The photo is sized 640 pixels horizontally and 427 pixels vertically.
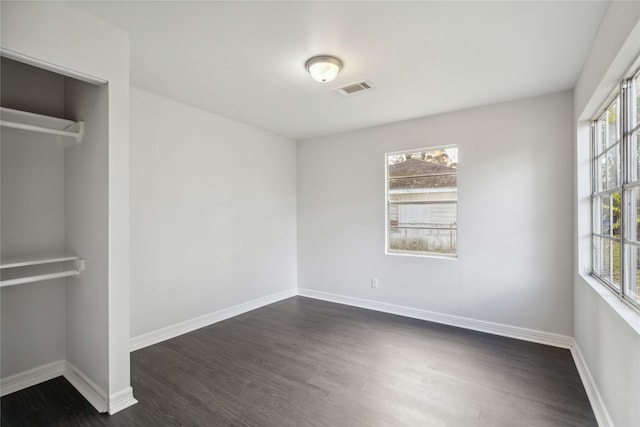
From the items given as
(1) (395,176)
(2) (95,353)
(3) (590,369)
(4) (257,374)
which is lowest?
(4) (257,374)

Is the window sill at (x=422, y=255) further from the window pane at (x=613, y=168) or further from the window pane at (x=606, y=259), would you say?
the window pane at (x=613, y=168)

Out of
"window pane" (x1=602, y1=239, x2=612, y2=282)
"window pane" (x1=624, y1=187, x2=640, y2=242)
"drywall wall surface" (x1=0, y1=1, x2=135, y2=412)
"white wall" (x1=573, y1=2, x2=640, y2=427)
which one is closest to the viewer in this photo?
"white wall" (x1=573, y1=2, x2=640, y2=427)

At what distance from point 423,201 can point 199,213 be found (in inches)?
113

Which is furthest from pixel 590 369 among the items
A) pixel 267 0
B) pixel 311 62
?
pixel 267 0

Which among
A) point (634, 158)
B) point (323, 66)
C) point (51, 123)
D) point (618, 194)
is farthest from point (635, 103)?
point (51, 123)

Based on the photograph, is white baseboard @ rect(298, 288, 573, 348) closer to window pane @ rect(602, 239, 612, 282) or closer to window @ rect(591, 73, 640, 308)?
window @ rect(591, 73, 640, 308)

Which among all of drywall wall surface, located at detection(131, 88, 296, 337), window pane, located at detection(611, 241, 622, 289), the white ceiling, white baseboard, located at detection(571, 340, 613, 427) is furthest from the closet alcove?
window pane, located at detection(611, 241, 622, 289)

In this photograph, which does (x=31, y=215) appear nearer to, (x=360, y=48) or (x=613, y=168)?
(x=360, y=48)

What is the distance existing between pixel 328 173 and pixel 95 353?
3527 millimetres

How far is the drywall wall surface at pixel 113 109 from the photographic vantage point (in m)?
1.87

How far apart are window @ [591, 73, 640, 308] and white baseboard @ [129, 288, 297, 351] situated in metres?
3.78

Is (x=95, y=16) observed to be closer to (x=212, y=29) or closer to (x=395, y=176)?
A: (x=212, y=29)

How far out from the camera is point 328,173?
4.78 meters

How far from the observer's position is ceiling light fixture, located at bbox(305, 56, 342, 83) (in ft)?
8.00
